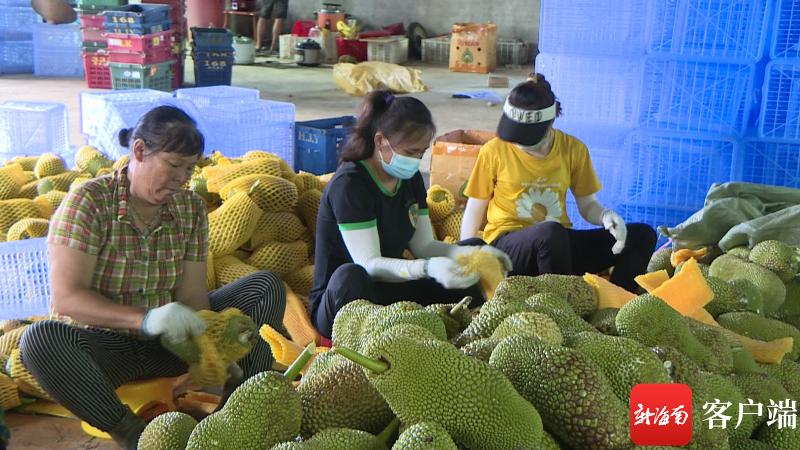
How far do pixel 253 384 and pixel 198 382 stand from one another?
131 centimetres

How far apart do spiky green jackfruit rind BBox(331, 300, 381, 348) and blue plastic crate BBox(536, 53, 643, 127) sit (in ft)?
9.35

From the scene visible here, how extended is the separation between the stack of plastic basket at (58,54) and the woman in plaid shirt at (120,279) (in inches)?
309

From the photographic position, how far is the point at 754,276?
8.20ft

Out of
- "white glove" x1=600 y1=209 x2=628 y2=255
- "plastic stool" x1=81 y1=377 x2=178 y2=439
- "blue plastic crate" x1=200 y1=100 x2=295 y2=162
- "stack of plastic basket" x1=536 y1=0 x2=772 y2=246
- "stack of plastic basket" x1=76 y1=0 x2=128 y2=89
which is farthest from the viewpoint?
"stack of plastic basket" x1=76 y1=0 x2=128 y2=89

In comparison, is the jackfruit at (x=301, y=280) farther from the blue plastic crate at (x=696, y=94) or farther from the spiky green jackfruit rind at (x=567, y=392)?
the spiky green jackfruit rind at (x=567, y=392)

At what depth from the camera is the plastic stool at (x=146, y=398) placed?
241cm

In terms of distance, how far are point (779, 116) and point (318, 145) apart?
259 cm

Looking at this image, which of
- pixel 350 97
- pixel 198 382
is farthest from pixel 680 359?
pixel 350 97

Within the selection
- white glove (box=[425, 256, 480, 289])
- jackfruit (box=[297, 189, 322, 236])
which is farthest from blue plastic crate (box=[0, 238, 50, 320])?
white glove (box=[425, 256, 480, 289])

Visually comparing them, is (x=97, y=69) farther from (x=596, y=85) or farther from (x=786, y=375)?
(x=786, y=375)

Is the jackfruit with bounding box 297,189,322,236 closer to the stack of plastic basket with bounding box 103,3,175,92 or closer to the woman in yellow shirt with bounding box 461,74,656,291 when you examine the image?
the woman in yellow shirt with bounding box 461,74,656,291

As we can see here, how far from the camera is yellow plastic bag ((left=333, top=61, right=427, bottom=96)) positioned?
29.9 feet

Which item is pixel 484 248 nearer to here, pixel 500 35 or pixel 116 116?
pixel 116 116

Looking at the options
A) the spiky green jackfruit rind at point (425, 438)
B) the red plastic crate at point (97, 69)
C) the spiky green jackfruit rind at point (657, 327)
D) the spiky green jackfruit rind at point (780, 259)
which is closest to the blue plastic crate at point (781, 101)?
the spiky green jackfruit rind at point (780, 259)
